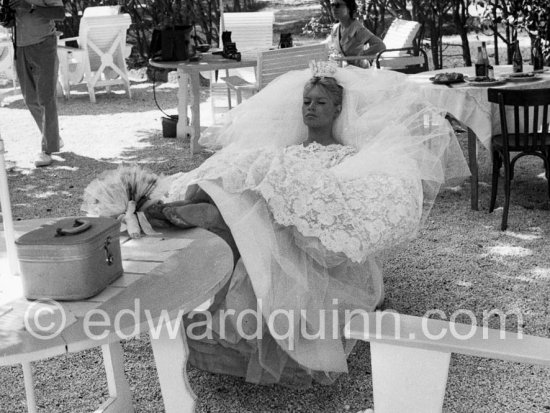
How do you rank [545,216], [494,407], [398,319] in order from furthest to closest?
[545,216] → [494,407] → [398,319]

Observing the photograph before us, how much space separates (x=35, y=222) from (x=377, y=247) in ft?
4.28

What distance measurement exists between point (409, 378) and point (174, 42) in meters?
5.90

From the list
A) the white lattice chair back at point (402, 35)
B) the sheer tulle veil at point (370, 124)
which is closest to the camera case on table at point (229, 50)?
the white lattice chair back at point (402, 35)

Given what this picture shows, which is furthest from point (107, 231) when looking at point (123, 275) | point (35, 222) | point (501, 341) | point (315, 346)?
point (315, 346)

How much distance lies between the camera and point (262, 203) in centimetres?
322

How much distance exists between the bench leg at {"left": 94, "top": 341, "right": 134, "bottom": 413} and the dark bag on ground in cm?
478

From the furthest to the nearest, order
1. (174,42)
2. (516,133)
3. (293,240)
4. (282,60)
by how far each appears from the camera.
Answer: (174,42) < (282,60) < (516,133) < (293,240)

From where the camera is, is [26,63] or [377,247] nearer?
[377,247]

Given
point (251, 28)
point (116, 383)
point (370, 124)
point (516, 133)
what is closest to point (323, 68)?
point (370, 124)

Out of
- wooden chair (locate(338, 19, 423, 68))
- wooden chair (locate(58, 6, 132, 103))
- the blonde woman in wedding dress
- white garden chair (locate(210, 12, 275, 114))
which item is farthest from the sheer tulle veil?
wooden chair (locate(58, 6, 132, 103))

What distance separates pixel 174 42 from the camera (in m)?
7.47

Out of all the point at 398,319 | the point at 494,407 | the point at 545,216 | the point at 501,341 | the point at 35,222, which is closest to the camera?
the point at 501,341

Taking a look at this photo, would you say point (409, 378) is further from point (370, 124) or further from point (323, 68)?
point (323, 68)

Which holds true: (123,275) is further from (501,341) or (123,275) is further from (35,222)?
(501,341)
